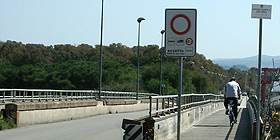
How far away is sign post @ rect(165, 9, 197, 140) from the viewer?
8.70 metres

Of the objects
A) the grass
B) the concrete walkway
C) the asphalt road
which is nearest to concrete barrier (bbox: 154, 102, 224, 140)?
the concrete walkway

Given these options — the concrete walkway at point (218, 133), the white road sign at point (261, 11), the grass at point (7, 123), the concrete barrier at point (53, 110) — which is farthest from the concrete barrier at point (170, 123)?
the grass at point (7, 123)

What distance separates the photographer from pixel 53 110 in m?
23.5

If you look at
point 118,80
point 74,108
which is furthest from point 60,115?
point 118,80

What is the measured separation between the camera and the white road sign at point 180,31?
8695 millimetres

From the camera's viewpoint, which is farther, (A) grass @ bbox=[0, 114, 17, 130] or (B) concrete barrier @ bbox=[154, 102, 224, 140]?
(A) grass @ bbox=[0, 114, 17, 130]

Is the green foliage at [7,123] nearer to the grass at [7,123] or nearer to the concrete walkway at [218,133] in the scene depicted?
the grass at [7,123]

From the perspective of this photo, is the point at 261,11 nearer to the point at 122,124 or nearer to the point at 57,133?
the point at 122,124

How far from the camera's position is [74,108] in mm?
26500

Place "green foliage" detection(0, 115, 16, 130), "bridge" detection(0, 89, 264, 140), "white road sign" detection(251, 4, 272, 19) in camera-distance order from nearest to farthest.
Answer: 1. "white road sign" detection(251, 4, 272, 19)
2. "bridge" detection(0, 89, 264, 140)
3. "green foliage" detection(0, 115, 16, 130)

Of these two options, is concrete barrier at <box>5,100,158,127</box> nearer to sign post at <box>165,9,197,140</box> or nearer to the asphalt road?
the asphalt road

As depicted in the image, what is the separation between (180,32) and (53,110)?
51.4 feet

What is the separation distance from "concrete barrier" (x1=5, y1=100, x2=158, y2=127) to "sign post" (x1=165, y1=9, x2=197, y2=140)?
490 inches

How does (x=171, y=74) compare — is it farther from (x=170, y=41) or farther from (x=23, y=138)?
(x=170, y=41)
